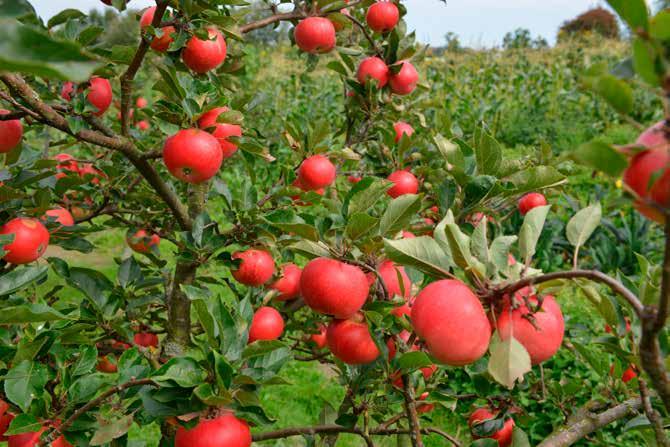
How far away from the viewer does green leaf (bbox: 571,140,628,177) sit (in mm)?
418

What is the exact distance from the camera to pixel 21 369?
90cm

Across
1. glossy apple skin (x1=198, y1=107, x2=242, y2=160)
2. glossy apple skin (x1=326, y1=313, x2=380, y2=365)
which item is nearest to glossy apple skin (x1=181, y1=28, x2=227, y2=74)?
glossy apple skin (x1=198, y1=107, x2=242, y2=160)

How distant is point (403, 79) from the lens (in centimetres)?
166

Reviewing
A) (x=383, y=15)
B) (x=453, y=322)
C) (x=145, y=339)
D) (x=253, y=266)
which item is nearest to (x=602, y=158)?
(x=453, y=322)

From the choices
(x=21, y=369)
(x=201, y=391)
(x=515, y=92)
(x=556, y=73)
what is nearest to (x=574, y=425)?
(x=201, y=391)

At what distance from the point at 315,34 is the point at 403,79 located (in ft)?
1.02

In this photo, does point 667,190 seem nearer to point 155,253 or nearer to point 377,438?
point 377,438

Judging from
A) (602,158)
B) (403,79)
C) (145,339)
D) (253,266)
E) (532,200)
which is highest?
(602,158)

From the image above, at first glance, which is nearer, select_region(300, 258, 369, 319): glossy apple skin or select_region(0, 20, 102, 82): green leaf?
select_region(0, 20, 102, 82): green leaf

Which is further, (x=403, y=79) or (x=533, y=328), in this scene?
(x=403, y=79)

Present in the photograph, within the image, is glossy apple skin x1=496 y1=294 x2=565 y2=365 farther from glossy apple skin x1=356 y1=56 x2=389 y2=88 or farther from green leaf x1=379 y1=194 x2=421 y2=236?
glossy apple skin x1=356 y1=56 x2=389 y2=88

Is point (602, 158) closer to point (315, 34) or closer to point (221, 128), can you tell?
point (221, 128)

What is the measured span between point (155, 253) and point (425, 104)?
3.31 feet

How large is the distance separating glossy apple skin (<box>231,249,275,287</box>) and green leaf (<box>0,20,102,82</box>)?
0.94 m
